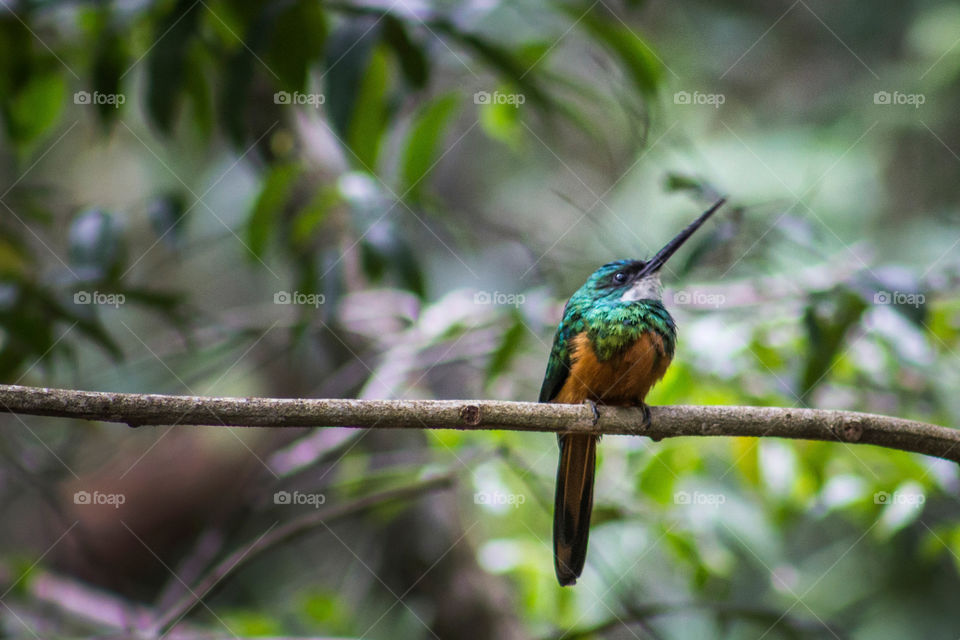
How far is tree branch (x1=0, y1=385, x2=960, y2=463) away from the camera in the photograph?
1705 millimetres

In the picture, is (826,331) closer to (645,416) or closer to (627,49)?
(645,416)

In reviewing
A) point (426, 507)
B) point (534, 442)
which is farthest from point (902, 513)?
point (426, 507)

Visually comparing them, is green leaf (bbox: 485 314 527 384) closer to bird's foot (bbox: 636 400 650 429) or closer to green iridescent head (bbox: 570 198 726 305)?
green iridescent head (bbox: 570 198 726 305)

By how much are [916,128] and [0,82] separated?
6.37 metres

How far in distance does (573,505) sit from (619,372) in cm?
45

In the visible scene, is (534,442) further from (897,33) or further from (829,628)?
(897,33)

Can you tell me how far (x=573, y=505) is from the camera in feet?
8.77

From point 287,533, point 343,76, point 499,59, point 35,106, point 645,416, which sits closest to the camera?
point 645,416

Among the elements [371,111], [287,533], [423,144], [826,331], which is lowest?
[287,533]

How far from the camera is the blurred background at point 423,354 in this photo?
9.46ft

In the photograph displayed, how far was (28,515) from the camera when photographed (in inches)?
280

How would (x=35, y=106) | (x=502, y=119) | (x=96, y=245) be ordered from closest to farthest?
(x=96, y=245)
(x=35, y=106)
(x=502, y=119)

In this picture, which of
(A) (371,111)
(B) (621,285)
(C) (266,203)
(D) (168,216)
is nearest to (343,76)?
(A) (371,111)

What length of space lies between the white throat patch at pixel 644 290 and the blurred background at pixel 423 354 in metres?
0.29
